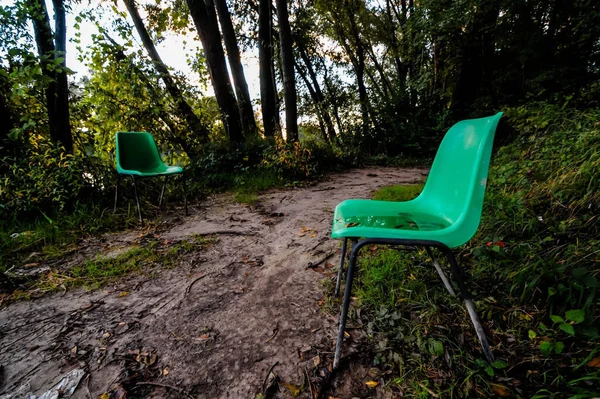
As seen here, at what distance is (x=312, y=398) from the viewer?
98 centimetres

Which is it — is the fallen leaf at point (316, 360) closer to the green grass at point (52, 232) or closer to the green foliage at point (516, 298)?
the green foliage at point (516, 298)

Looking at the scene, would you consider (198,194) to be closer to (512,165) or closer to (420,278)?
(420,278)

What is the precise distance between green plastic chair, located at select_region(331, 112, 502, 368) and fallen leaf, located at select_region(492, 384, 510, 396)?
96 mm

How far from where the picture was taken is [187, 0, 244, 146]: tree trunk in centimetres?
545

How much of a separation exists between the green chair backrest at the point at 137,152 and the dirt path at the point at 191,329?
1.94 meters

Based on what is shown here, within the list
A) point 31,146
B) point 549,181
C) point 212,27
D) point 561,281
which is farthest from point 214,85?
point 561,281

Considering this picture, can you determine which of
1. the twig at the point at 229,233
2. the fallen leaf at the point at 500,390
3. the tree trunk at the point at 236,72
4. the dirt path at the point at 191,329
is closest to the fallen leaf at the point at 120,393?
the dirt path at the point at 191,329

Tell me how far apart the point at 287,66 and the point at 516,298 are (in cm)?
531

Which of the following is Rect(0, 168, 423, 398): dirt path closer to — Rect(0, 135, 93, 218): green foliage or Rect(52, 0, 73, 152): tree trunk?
Rect(0, 135, 93, 218): green foliage

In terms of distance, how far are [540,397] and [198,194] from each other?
13.5ft

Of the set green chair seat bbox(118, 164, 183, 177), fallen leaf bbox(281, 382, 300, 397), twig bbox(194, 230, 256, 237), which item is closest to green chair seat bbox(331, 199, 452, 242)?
fallen leaf bbox(281, 382, 300, 397)

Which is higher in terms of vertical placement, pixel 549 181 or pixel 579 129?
pixel 579 129

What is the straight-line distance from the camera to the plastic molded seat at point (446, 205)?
37.5 inches

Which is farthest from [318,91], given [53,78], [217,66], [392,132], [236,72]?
[53,78]
